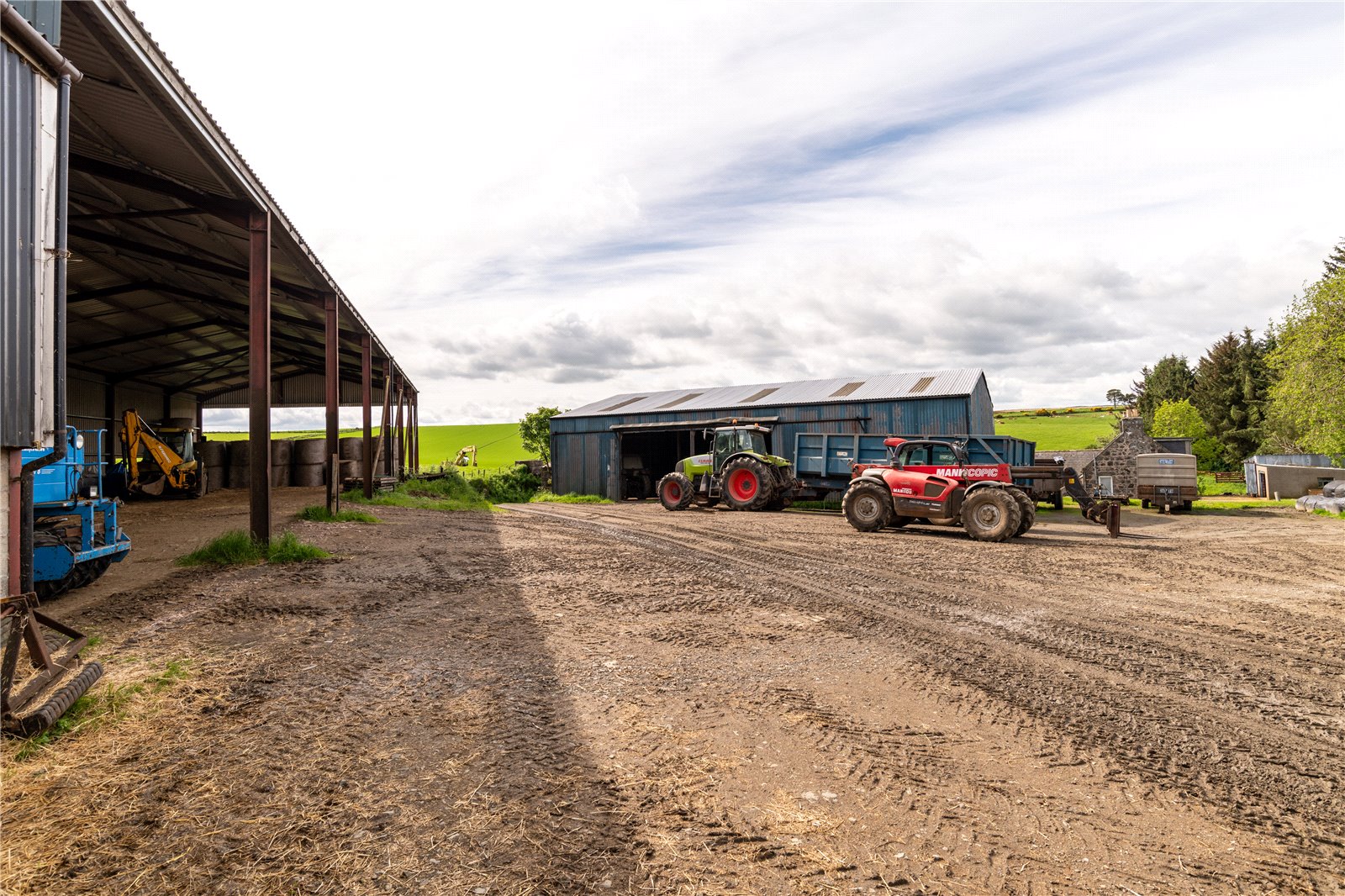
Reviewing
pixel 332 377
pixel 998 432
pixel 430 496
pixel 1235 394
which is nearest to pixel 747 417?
pixel 430 496

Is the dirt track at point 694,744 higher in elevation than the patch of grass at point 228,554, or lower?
lower

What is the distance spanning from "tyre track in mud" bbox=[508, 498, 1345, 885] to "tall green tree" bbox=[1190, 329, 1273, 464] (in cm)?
4996

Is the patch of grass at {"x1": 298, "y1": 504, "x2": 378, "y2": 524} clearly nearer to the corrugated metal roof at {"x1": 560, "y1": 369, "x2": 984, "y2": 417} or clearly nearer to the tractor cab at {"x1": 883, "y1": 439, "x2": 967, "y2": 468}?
the tractor cab at {"x1": 883, "y1": 439, "x2": 967, "y2": 468}

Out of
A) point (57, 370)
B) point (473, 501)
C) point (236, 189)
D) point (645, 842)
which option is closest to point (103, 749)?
point (57, 370)

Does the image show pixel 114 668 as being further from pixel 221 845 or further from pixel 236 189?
pixel 236 189

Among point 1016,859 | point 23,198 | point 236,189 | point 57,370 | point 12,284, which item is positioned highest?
point 236,189

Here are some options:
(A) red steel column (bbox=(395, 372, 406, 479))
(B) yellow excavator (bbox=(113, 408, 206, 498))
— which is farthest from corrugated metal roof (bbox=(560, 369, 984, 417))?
(B) yellow excavator (bbox=(113, 408, 206, 498))

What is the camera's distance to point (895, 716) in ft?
14.5

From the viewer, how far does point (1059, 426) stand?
237ft

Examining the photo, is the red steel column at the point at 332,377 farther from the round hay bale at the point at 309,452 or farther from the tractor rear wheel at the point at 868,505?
the round hay bale at the point at 309,452

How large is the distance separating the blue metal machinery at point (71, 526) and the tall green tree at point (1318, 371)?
39809mm

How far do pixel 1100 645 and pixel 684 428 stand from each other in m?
19.6

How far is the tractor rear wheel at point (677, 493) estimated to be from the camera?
2017 centimetres

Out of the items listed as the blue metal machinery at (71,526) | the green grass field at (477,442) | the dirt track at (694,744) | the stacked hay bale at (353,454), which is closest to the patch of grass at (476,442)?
the green grass field at (477,442)
